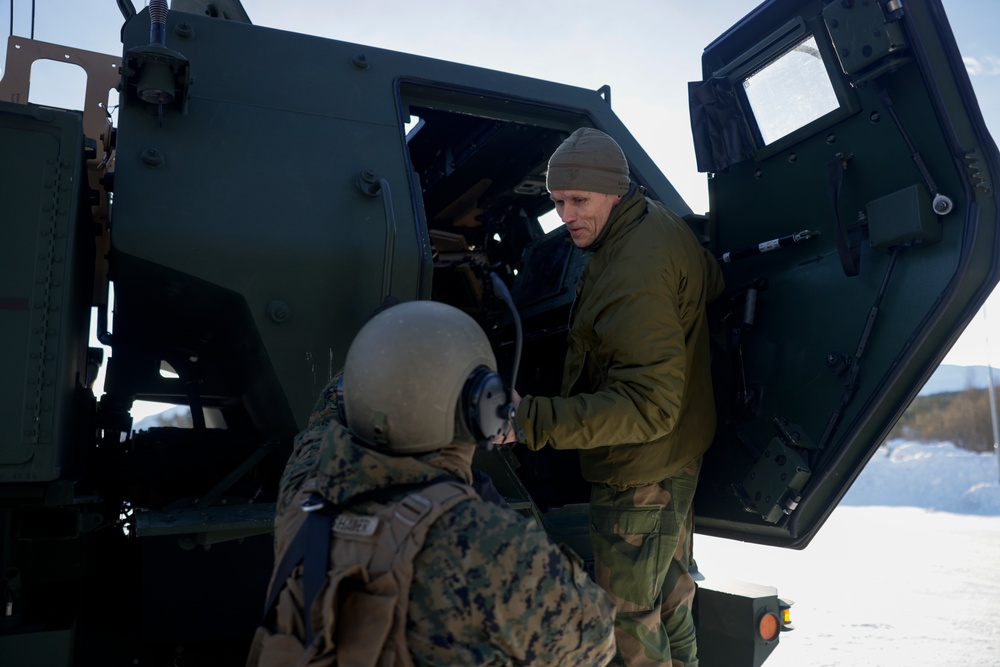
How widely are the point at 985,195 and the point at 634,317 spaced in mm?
914

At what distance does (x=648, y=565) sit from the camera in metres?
2.39

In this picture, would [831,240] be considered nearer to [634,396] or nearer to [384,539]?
[634,396]

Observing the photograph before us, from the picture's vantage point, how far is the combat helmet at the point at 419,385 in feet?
4.88

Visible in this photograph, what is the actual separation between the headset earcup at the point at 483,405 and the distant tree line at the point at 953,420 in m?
25.7

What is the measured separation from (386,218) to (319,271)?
0.26 m

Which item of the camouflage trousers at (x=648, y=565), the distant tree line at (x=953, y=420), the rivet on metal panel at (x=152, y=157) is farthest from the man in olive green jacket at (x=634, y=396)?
the distant tree line at (x=953, y=420)

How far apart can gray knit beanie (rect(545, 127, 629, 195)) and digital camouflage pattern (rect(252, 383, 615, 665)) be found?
128 centimetres

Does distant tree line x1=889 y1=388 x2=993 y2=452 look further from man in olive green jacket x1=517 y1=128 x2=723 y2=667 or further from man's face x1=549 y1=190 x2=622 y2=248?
man's face x1=549 y1=190 x2=622 y2=248

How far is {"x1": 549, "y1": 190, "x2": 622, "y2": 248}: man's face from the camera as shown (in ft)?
8.39

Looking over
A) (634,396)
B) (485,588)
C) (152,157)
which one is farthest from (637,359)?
(152,157)

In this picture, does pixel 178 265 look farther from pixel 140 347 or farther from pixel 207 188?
pixel 140 347

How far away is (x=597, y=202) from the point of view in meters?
2.56

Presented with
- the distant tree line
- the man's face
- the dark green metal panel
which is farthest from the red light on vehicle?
the distant tree line

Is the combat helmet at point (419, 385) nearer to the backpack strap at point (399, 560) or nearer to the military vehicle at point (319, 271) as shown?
the backpack strap at point (399, 560)
